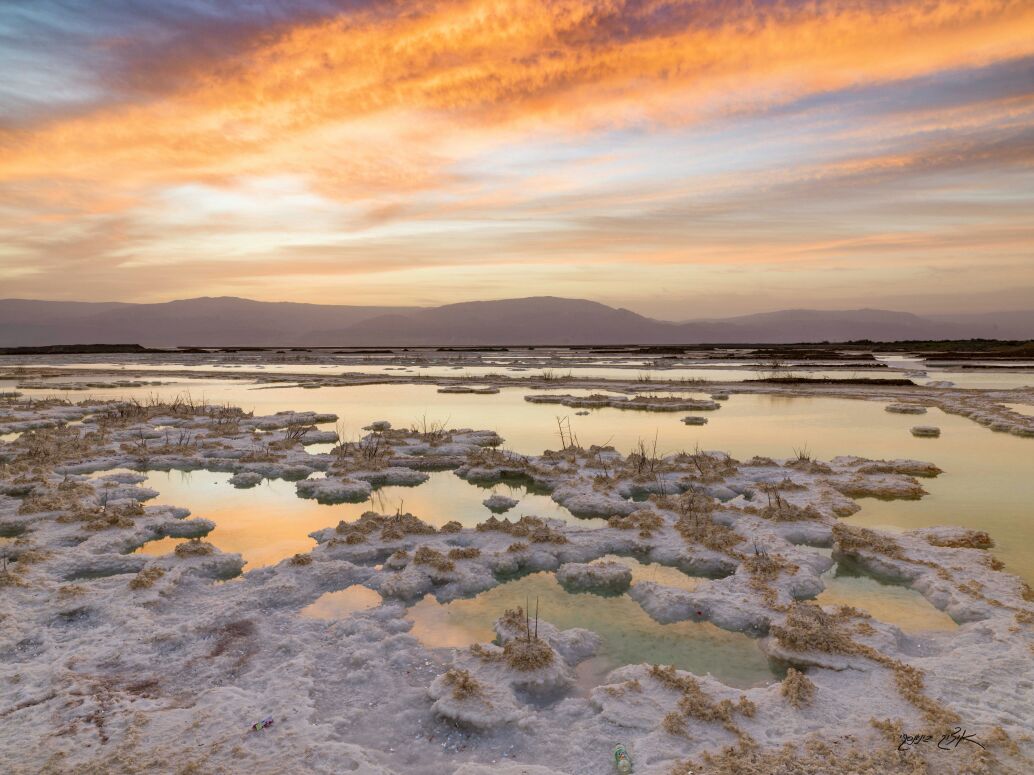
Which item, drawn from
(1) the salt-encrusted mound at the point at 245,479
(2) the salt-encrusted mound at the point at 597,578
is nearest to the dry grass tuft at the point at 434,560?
(2) the salt-encrusted mound at the point at 597,578

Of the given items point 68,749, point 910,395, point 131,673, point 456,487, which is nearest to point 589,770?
point 68,749

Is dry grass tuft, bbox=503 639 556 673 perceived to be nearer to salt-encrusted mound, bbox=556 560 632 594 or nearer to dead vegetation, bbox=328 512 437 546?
salt-encrusted mound, bbox=556 560 632 594

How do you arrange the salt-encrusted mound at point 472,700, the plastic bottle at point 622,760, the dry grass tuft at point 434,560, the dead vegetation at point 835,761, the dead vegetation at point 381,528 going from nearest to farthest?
the dead vegetation at point 835,761 < the plastic bottle at point 622,760 < the salt-encrusted mound at point 472,700 < the dry grass tuft at point 434,560 < the dead vegetation at point 381,528

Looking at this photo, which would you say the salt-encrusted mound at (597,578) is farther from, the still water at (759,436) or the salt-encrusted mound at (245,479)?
the salt-encrusted mound at (245,479)

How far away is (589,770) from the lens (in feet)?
14.1

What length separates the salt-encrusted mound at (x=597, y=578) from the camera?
7723 millimetres

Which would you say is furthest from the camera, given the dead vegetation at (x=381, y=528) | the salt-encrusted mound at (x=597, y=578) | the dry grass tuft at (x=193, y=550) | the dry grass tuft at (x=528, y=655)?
the dead vegetation at (x=381, y=528)

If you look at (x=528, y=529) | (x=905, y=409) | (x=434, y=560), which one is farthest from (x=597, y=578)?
(x=905, y=409)

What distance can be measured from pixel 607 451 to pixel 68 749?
1225 cm

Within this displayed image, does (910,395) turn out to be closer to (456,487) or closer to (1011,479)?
(1011,479)

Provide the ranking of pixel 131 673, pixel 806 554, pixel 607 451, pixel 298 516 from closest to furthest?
1. pixel 131 673
2. pixel 806 554
3. pixel 298 516
4. pixel 607 451

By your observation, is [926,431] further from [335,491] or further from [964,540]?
[335,491]
